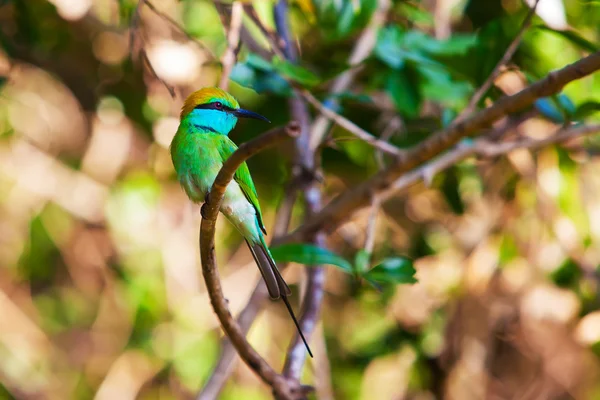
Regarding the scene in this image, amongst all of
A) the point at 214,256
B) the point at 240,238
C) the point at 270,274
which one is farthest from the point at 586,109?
the point at 240,238

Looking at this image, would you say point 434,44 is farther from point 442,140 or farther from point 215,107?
point 215,107

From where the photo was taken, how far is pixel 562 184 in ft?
9.78

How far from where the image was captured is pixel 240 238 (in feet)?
12.0

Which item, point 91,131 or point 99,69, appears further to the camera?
point 91,131

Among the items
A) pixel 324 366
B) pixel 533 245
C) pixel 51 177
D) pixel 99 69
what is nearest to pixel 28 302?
pixel 51 177

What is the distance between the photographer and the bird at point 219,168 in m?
1.88

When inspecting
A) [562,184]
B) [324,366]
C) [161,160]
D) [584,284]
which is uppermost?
[161,160]

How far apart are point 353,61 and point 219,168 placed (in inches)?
48.1

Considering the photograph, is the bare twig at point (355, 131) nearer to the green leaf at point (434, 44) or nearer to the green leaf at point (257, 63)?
the green leaf at point (257, 63)

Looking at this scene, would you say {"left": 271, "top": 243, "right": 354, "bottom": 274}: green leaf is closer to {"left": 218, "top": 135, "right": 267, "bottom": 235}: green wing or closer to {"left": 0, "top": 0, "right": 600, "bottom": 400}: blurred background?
{"left": 218, "top": 135, "right": 267, "bottom": 235}: green wing

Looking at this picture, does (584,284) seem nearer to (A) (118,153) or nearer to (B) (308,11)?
(B) (308,11)

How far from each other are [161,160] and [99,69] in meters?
Result: 0.51

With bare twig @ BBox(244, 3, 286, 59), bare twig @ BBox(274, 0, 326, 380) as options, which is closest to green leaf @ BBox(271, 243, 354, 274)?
bare twig @ BBox(274, 0, 326, 380)

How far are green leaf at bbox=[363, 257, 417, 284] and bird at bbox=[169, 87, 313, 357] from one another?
261 mm
